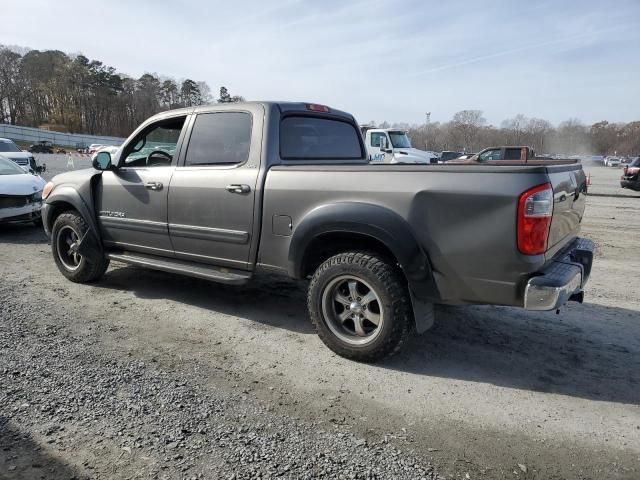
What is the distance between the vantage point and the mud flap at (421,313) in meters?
3.29

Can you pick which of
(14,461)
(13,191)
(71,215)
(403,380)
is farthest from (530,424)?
(13,191)

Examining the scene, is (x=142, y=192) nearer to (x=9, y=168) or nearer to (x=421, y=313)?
(x=421, y=313)

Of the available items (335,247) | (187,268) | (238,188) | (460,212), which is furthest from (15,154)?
(460,212)

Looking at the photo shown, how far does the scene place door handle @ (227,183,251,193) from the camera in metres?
3.93

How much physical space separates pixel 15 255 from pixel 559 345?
7.15 meters

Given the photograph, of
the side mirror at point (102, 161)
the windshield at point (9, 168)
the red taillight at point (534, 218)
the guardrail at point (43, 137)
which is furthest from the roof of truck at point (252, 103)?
the guardrail at point (43, 137)

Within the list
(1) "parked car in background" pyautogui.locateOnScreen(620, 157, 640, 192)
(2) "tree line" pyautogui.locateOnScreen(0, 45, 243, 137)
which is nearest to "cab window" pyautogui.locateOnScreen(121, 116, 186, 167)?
(1) "parked car in background" pyautogui.locateOnScreen(620, 157, 640, 192)

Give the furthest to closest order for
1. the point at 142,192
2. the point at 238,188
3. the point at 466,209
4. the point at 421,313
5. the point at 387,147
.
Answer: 1. the point at 387,147
2. the point at 142,192
3. the point at 238,188
4. the point at 421,313
5. the point at 466,209

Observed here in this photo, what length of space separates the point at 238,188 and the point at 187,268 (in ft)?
3.30

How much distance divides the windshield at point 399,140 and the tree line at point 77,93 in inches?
2549

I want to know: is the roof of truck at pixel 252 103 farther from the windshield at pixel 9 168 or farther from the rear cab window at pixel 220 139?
the windshield at pixel 9 168

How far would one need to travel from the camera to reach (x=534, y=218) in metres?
2.83

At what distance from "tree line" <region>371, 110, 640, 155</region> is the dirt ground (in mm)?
102923

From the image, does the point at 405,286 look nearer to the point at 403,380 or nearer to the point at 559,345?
the point at 403,380
